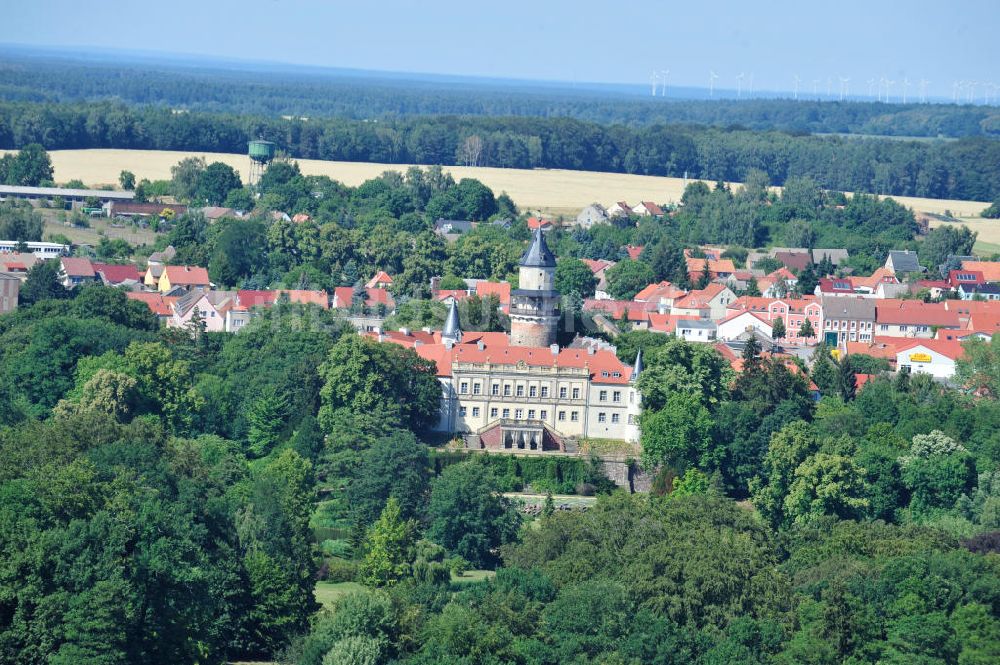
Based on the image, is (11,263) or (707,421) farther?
(11,263)

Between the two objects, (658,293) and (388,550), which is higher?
(388,550)

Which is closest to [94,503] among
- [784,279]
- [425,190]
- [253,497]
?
[253,497]

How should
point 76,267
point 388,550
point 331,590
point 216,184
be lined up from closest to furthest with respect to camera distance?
1. point 331,590
2. point 388,550
3. point 76,267
4. point 216,184

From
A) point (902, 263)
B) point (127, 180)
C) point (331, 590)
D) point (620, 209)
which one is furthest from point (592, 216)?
point (331, 590)

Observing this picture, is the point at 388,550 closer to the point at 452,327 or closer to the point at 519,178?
the point at 452,327

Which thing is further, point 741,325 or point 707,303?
point 707,303

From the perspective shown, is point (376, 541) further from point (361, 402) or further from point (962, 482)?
point (962, 482)
